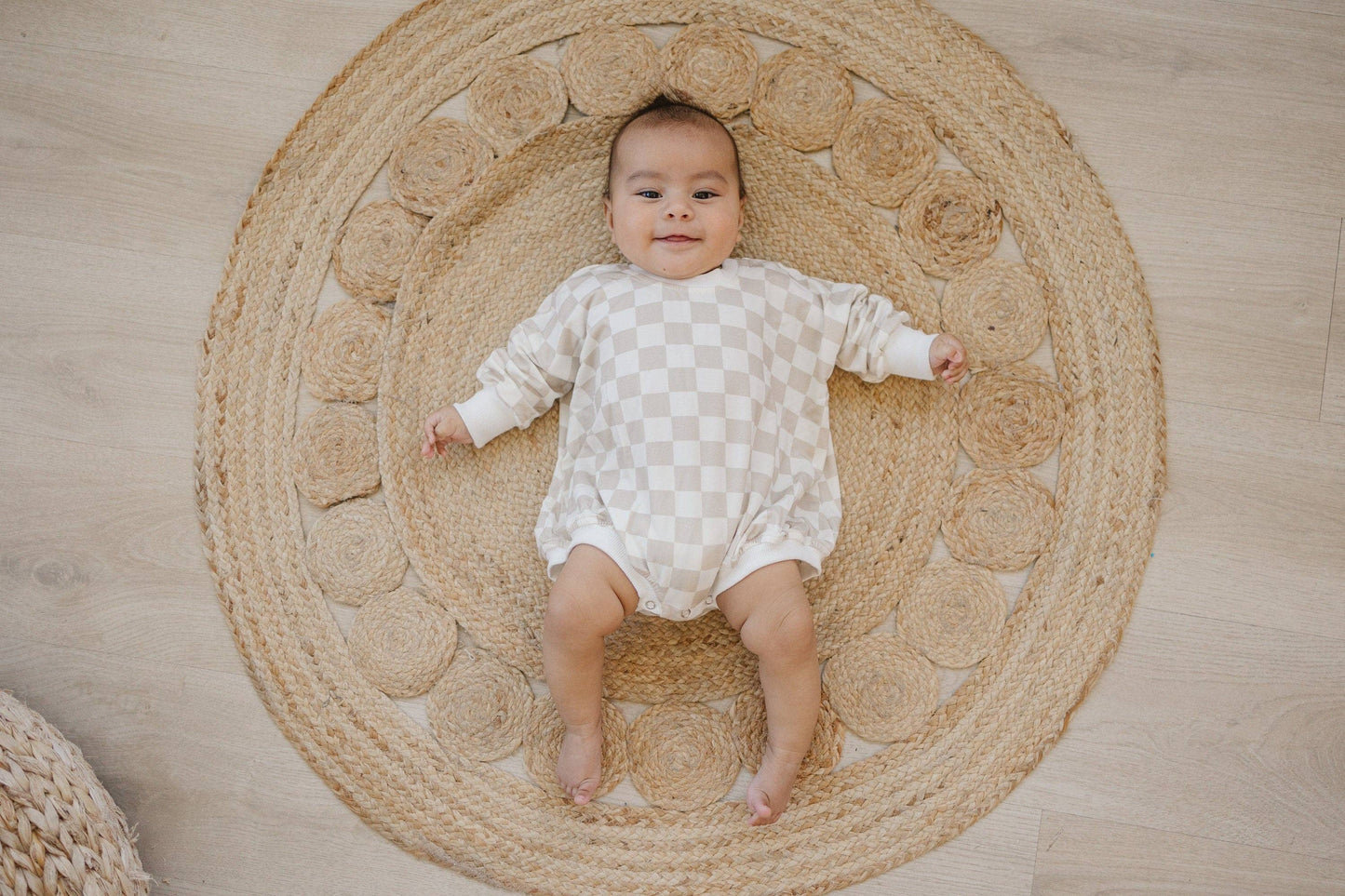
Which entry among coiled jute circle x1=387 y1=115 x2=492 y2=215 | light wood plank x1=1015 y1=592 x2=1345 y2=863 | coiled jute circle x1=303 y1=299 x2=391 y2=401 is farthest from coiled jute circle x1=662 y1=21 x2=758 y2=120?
light wood plank x1=1015 y1=592 x2=1345 y2=863

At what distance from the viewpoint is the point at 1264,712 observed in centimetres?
112

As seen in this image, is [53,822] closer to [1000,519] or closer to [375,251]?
[375,251]

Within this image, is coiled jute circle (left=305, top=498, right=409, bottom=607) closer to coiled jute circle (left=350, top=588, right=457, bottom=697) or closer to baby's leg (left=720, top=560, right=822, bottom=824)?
coiled jute circle (left=350, top=588, right=457, bottom=697)

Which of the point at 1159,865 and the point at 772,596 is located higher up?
the point at 772,596

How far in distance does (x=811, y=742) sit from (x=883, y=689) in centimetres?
11

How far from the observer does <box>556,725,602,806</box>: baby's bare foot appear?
108 centimetres

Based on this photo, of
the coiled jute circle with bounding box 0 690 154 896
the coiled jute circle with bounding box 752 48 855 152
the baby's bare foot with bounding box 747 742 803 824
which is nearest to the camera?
A: the coiled jute circle with bounding box 0 690 154 896

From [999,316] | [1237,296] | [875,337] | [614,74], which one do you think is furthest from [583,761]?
[1237,296]

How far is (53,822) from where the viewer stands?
3.24 feet

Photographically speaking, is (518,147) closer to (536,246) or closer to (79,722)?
(536,246)

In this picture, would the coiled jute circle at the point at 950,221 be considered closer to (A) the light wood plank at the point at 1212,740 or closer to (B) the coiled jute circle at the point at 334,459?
(A) the light wood plank at the point at 1212,740

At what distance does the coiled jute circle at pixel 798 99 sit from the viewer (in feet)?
3.82

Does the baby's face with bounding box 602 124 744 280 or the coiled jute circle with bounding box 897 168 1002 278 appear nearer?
the baby's face with bounding box 602 124 744 280

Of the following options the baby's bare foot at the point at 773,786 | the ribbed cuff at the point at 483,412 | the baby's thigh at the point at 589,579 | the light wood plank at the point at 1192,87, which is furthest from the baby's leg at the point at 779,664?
the light wood plank at the point at 1192,87
